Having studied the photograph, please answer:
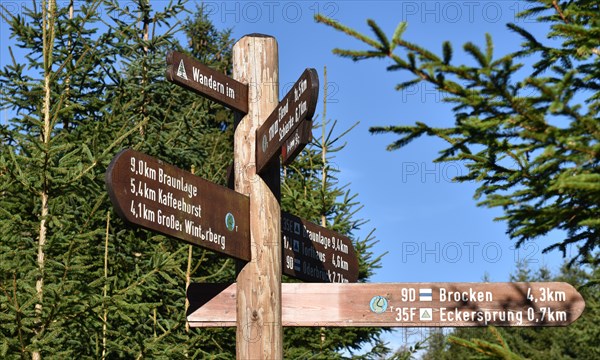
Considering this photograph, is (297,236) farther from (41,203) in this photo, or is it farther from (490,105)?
(41,203)

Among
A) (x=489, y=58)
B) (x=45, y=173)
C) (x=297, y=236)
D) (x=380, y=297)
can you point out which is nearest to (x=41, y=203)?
(x=45, y=173)

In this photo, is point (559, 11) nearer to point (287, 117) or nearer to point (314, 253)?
point (287, 117)

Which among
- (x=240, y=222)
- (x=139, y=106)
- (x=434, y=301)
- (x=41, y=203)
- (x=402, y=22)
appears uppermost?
(x=139, y=106)

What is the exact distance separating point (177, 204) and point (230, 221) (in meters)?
0.47

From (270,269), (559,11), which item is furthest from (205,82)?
(559,11)

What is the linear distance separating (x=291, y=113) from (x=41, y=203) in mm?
4372

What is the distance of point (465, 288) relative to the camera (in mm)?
6008

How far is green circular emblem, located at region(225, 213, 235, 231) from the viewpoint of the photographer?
18.1 feet

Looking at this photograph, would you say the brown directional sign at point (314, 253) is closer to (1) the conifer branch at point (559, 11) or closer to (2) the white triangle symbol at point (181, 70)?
(2) the white triangle symbol at point (181, 70)

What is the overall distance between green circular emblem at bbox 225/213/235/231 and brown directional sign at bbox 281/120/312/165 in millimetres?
480

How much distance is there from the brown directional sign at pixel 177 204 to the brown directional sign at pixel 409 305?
0.50m

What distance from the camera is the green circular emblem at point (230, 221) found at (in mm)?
5527

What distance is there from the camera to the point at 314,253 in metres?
6.40

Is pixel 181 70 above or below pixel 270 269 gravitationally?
above
